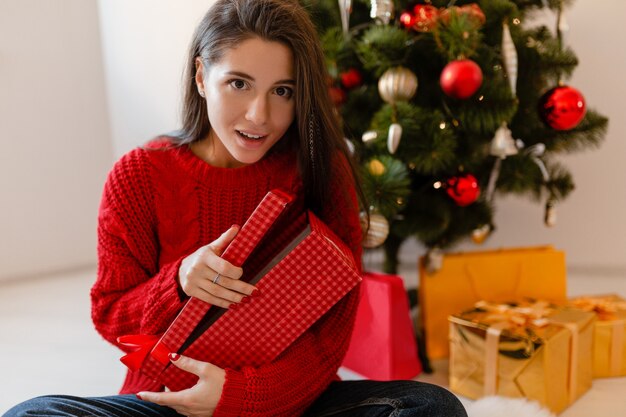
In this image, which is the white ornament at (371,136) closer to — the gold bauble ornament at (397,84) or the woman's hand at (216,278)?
the gold bauble ornament at (397,84)

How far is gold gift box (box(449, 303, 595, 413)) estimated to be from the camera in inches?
38.4

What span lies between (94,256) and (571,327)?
1.49 m

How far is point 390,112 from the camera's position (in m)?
1.04

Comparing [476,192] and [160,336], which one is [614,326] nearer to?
[476,192]

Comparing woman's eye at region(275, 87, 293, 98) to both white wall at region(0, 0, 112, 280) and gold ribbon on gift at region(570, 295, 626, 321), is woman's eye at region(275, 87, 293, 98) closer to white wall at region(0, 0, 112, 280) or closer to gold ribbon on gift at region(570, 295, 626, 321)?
gold ribbon on gift at region(570, 295, 626, 321)

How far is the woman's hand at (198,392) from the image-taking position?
0.66 metres

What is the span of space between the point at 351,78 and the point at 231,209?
500 millimetres

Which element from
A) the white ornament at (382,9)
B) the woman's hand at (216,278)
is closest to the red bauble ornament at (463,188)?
the white ornament at (382,9)

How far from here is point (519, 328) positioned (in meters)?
1.01

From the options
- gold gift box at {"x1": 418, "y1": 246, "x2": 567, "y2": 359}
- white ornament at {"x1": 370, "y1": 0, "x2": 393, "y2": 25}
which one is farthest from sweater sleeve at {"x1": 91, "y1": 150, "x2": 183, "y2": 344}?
gold gift box at {"x1": 418, "y1": 246, "x2": 567, "y2": 359}

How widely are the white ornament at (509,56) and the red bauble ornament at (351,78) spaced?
0.97 feet

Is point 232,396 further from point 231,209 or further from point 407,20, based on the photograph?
point 407,20

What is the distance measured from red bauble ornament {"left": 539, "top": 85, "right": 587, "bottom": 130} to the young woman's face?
0.58m

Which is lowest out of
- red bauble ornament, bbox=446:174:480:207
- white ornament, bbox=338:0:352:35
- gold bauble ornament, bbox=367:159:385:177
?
red bauble ornament, bbox=446:174:480:207
